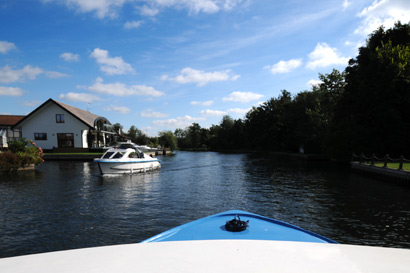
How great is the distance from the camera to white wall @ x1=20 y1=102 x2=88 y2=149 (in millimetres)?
46469

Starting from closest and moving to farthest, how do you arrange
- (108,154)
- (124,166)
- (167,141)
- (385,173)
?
(385,173) → (124,166) → (108,154) → (167,141)

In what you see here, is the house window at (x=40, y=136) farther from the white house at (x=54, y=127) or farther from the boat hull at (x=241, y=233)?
the boat hull at (x=241, y=233)

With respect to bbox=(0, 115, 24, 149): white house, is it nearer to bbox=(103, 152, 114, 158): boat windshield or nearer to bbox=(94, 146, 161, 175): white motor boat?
bbox=(103, 152, 114, 158): boat windshield

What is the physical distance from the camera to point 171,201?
557 inches

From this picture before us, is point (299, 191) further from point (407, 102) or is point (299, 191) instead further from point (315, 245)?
point (407, 102)

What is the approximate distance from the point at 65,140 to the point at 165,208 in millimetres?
42675

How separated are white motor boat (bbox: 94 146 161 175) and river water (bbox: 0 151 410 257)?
2.94 metres

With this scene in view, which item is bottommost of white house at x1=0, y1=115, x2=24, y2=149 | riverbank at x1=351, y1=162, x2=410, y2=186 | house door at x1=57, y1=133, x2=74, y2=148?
riverbank at x1=351, y1=162, x2=410, y2=186

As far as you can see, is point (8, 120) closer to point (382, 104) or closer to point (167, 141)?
point (167, 141)

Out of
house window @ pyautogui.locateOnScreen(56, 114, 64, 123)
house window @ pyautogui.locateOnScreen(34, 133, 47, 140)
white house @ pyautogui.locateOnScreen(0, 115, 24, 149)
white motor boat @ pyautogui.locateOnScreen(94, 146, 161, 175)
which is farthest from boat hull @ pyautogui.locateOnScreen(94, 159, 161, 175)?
white house @ pyautogui.locateOnScreen(0, 115, 24, 149)

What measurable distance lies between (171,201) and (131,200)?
97.1 inches

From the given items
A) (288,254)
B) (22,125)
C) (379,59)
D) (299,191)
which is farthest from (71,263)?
(22,125)

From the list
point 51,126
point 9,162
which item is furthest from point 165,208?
point 51,126

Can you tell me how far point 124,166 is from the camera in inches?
973
